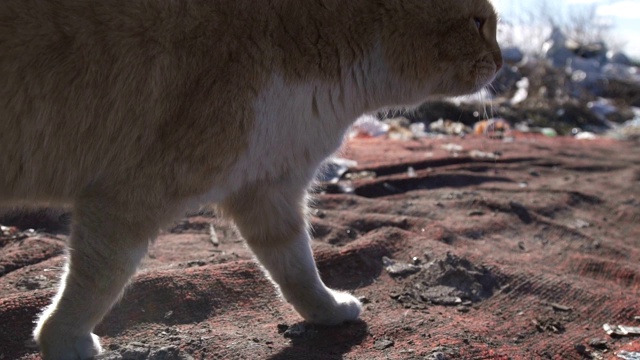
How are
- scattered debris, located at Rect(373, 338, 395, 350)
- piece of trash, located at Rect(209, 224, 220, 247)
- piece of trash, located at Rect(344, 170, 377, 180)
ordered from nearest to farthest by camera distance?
→ scattered debris, located at Rect(373, 338, 395, 350) < piece of trash, located at Rect(209, 224, 220, 247) < piece of trash, located at Rect(344, 170, 377, 180)

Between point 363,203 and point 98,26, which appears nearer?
point 98,26

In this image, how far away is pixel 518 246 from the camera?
13.8ft

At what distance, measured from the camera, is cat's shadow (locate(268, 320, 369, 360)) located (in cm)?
252

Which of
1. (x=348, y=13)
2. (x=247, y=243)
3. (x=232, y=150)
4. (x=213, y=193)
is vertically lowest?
(x=247, y=243)

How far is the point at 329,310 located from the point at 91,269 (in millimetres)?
1001

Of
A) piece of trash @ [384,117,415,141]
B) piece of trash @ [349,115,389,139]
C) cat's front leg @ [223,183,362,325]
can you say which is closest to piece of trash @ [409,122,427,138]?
piece of trash @ [384,117,415,141]

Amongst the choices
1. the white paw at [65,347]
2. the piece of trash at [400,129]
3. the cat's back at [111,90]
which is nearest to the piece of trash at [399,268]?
the cat's back at [111,90]

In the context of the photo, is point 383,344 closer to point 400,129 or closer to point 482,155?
point 482,155

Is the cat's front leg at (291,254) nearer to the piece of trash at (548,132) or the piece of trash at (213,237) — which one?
the piece of trash at (213,237)

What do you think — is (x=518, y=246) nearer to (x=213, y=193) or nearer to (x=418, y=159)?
(x=418, y=159)

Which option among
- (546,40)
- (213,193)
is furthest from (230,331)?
(546,40)

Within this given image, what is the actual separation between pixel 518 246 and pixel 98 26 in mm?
2891

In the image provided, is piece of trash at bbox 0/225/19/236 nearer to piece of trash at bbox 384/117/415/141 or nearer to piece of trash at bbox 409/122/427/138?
piece of trash at bbox 384/117/415/141

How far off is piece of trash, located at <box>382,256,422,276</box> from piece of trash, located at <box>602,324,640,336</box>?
865 millimetres
